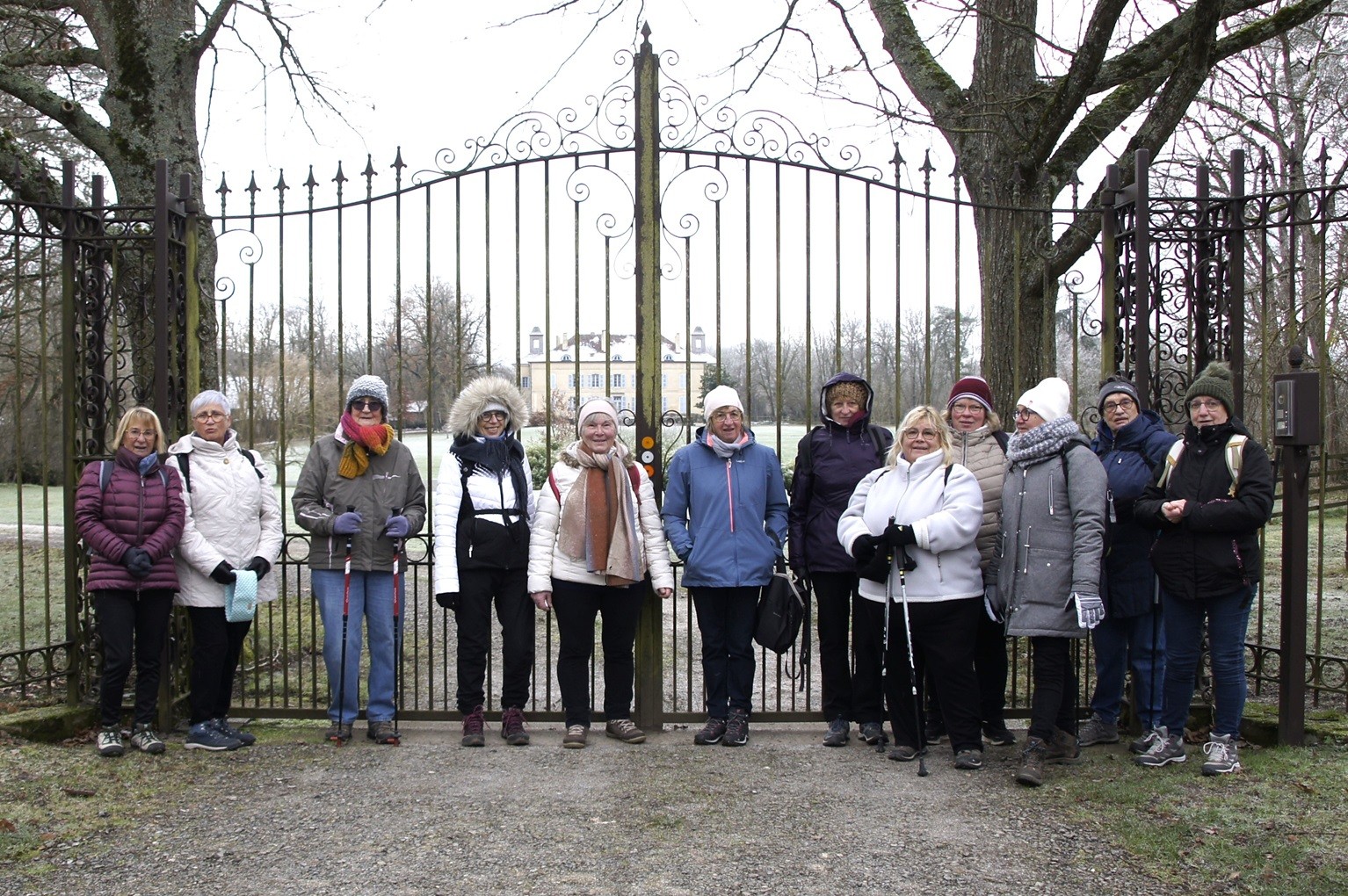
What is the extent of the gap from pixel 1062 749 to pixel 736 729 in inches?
58.7

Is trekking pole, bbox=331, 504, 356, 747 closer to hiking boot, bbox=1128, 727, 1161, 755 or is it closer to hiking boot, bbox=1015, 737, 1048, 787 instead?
hiking boot, bbox=1015, 737, 1048, 787

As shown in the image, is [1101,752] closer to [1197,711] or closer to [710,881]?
[1197,711]

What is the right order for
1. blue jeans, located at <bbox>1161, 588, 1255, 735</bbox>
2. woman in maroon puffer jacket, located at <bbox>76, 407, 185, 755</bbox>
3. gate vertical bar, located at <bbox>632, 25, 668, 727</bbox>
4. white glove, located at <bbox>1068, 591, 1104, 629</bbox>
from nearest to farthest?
white glove, located at <bbox>1068, 591, 1104, 629</bbox> → blue jeans, located at <bbox>1161, 588, 1255, 735</bbox> → woman in maroon puffer jacket, located at <bbox>76, 407, 185, 755</bbox> → gate vertical bar, located at <bbox>632, 25, 668, 727</bbox>

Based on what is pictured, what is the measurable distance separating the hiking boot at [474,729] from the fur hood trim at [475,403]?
135cm

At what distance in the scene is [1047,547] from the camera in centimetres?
468

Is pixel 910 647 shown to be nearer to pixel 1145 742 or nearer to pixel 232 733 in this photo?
pixel 1145 742

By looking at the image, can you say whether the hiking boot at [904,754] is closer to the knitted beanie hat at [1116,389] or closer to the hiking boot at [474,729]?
the knitted beanie hat at [1116,389]

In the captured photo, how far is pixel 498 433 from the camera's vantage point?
17.4 ft

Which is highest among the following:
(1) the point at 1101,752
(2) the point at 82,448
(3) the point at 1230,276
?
(3) the point at 1230,276

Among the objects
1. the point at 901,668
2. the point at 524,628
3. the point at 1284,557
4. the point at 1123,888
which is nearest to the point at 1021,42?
the point at 1284,557

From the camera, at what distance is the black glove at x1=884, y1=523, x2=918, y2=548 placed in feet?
15.5

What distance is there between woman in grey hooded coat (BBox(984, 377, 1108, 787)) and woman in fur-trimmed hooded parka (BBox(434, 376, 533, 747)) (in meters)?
2.21

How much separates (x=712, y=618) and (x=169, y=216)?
11.1ft

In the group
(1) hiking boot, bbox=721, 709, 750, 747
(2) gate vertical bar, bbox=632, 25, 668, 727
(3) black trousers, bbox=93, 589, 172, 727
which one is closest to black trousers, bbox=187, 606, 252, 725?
(3) black trousers, bbox=93, 589, 172, 727
